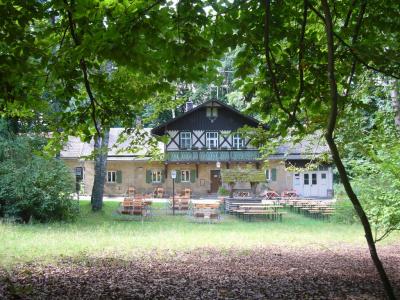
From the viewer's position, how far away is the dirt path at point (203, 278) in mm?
5488

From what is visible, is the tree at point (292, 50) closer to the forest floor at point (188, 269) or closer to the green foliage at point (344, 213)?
the forest floor at point (188, 269)

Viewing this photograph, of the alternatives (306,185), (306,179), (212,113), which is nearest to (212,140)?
(212,113)

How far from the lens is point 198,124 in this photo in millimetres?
34188

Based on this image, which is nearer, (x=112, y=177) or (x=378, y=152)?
(x=378, y=152)

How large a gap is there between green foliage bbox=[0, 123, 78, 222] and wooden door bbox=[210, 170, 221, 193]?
18.7 m

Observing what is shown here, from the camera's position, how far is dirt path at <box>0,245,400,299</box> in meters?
5.49

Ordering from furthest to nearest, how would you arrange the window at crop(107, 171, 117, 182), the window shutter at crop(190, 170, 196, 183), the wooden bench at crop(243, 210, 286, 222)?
the window at crop(107, 171, 117, 182) → the window shutter at crop(190, 170, 196, 183) → the wooden bench at crop(243, 210, 286, 222)

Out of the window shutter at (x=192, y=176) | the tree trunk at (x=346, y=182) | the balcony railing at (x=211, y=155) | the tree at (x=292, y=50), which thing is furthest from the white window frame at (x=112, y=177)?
the tree trunk at (x=346, y=182)

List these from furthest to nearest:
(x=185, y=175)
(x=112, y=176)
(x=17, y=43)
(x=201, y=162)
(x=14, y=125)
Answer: (x=112, y=176) → (x=185, y=175) → (x=201, y=162) → (x=14, y=125) → (x=17, y=43)

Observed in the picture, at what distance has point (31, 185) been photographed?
16.9m

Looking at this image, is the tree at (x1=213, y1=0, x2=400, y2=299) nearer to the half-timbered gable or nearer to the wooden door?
the half-timbered gable

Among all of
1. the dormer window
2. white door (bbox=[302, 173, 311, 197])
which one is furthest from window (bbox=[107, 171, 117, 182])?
white door (bbox=[302, 173, 311, 197])

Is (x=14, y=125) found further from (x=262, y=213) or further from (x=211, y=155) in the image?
(x=211, y=155)

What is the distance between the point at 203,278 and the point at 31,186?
40.2ft
